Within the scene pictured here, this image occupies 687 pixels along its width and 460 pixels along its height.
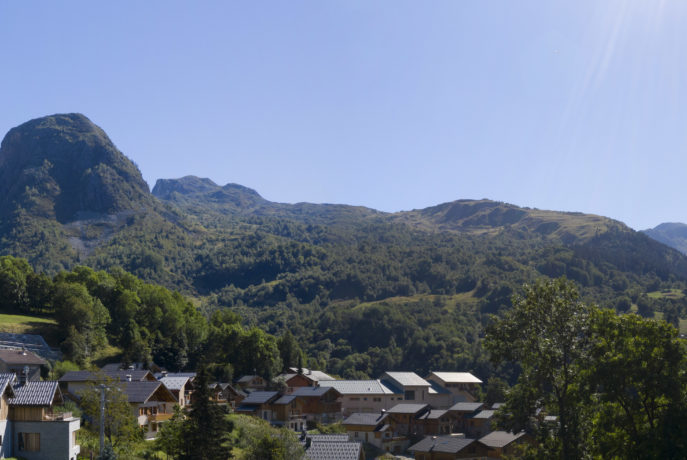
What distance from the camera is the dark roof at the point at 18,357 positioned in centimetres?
5983

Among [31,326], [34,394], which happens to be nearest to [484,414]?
[31,326]

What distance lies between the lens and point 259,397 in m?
85.2

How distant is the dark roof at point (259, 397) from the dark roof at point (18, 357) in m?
28.1

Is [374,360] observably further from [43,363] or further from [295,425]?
[43,363]

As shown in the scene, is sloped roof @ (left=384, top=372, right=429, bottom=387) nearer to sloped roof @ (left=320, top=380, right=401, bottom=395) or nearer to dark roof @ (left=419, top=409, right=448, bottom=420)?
sloped roof @ (left=320, top=380, right=401, bottom=395)

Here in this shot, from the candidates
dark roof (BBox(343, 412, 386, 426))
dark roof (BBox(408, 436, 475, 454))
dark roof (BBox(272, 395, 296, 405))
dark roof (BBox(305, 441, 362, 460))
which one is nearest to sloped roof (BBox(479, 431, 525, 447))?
dark roof (BBox(408, 436, 475, 454))

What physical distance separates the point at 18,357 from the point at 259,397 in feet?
106

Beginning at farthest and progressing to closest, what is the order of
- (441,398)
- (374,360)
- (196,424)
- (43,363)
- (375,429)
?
(374,360) < (441,398) < (375,429) < (43,363) < (196,424)

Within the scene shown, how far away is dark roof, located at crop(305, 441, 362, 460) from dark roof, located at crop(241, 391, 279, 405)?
3227cm

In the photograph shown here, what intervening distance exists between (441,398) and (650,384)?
84.4 m

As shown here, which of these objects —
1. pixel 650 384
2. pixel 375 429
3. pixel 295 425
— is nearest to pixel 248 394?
pixel 295 425

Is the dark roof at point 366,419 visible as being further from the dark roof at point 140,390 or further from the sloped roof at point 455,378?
the dark roof at point 140,390

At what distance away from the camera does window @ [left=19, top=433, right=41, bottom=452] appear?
39938 mm

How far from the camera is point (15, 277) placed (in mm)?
93125
